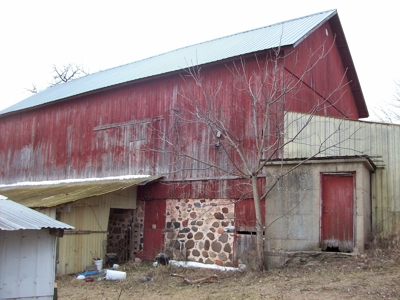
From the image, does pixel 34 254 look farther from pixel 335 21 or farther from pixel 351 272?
pixel 335 21

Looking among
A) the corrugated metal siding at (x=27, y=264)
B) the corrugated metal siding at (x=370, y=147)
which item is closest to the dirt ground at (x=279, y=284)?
the corrugated metal siding at (x=370, y=147)

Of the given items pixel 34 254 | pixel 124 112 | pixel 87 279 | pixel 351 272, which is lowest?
pixel 87 279

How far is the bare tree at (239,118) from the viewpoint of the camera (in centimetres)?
1261

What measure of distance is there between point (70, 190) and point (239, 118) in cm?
659

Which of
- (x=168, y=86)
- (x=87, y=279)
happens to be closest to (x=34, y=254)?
(x=87, y=279)

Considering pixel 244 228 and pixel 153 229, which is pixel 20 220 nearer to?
pixel 244 228

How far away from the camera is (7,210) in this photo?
7879mm

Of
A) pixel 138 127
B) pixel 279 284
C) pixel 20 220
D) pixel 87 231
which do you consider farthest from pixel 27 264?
pixel 138 127

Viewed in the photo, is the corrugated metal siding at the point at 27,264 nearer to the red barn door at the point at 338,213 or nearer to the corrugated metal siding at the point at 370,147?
the red barn door at the point at 338,213

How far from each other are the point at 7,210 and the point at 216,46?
11.6 metres

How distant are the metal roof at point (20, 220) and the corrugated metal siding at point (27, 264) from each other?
8.5 inches

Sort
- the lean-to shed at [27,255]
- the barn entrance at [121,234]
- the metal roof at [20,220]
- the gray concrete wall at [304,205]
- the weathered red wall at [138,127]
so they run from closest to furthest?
the metal roof at [20,220] < the lean-to shed at [27,255] < the gray concrete wall at [304,205] < the weathered red wall at [138,127] < the barn entrance at [121,234]

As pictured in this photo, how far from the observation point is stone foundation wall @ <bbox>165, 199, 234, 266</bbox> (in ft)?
43.2

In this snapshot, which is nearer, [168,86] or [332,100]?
[168,86]
